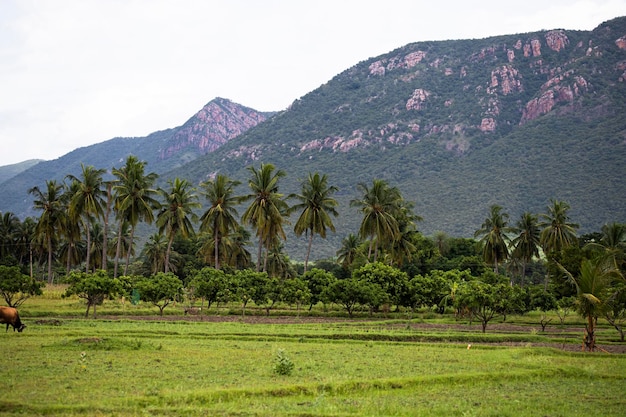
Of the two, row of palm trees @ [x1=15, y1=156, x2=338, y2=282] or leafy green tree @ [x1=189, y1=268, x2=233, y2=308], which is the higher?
row of palm trees @ [x1=15, y1=156, x2=338, y2=282]

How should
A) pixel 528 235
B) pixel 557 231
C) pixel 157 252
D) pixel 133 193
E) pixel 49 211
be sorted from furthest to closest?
pixel 157 252
pixel 528 235
pixel 557 231
pixel 49 211
pixel 133 193

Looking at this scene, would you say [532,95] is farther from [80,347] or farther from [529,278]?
[80,347]

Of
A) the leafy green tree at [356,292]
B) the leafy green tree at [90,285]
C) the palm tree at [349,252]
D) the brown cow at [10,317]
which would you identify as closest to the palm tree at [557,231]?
the palm tree at [349,252]

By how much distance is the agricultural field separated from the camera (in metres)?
17.7

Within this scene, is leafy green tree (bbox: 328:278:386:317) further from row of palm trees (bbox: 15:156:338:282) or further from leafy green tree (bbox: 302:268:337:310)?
row of palm trees (bbox: 15:156:338:282)

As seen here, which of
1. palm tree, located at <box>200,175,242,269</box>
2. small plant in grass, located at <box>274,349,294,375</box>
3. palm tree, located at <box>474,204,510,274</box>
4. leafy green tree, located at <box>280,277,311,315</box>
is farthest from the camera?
palm tree, located at <box>474,204,510,274</box>

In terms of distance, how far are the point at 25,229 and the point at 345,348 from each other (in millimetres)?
86299

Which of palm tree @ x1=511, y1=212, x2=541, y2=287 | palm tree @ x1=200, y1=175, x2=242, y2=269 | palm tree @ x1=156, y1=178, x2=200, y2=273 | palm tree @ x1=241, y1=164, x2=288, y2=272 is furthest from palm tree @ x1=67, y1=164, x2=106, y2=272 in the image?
palm tree @ x1=511, y1=212, x2=541, y2=287

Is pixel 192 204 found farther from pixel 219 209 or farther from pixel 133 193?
pixel 133 193

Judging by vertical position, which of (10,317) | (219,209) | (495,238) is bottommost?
(10,317)

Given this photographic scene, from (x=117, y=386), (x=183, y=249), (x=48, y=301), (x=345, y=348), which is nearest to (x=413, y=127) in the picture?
(x=183, y=249)

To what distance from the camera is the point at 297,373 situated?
2331cm

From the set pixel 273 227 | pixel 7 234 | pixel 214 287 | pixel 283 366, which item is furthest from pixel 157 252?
pixel 283 366

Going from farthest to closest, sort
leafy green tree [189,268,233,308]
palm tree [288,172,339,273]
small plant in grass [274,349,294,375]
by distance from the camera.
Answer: palm tree [288,172,339,273] < leafy green tree [189,268,233,308] < small plant in grass [274,349,294,375]
